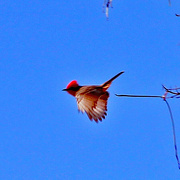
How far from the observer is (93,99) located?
67.7 inches

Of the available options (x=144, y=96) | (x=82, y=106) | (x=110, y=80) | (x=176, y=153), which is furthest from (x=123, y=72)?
(x=176, y=153)

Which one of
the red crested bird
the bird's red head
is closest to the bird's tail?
the red crested bird

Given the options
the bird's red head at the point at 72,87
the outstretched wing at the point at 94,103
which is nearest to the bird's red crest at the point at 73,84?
the bird's red head at the point at 72,87

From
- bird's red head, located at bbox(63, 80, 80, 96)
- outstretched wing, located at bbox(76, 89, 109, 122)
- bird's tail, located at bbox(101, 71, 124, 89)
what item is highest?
bird's red head, located at bbox(63, 80, 80, 96)

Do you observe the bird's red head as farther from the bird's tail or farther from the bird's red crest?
the bird's tail

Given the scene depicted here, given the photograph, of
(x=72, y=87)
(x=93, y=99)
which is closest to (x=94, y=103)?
(x=93, y=99)

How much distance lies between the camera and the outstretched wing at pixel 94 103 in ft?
5.46

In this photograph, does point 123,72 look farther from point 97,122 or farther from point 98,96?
point 97,122

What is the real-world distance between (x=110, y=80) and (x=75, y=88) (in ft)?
0.95

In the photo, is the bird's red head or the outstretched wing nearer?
the outstretched wing

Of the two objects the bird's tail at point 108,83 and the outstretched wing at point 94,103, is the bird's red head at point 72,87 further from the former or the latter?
the bird's tail at point 108,83

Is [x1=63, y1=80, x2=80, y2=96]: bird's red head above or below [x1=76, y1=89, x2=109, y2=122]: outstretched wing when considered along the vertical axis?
above

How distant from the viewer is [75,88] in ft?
6.48

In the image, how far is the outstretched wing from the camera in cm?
166
